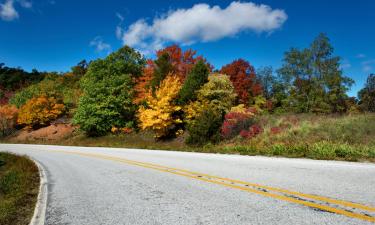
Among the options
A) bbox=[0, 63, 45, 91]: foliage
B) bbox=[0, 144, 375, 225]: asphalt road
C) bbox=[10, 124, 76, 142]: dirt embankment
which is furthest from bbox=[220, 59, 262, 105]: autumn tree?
bbox=[0, 63, 45, 91]: foliage

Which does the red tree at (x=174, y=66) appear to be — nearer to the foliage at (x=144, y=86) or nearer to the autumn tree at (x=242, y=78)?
the foliage at (x=144, y=86)

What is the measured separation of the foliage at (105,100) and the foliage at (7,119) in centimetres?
2397

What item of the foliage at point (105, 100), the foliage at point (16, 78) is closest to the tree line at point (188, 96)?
the foliage at point (105, 100)

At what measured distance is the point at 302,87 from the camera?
3369cm

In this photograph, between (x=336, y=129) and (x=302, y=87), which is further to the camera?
(x=302, y=87)

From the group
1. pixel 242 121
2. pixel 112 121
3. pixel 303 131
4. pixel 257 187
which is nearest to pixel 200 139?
pixel 242 121

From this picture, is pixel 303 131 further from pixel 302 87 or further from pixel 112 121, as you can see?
pixel 112 121

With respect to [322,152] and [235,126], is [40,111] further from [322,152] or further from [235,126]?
[322,152]

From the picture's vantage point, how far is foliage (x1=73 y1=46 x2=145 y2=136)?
3494cm

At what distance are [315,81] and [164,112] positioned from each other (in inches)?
760

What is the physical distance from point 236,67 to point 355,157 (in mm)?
35142

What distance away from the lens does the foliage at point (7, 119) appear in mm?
52225

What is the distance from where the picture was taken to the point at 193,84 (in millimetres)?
26469

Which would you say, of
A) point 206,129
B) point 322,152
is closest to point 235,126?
point 206,129
